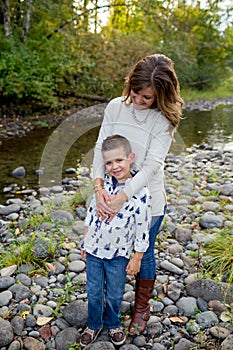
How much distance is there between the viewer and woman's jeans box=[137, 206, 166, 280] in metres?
2.14

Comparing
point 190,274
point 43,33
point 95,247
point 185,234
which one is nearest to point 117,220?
point 95,247

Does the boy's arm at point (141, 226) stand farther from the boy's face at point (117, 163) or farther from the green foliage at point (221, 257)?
the green foliage at point (221, 257)

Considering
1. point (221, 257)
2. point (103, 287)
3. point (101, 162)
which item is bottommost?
point (221, 257)

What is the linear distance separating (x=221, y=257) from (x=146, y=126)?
1303mm

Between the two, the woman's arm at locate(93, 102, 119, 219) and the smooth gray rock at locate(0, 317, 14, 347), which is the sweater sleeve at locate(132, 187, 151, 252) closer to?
the woman's arm at locate(93, 102, 119, 219)

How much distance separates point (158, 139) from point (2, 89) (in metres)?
7.14

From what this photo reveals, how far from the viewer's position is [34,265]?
2.81 metres

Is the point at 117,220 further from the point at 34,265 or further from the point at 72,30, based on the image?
the point at 72,30

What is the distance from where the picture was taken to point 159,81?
1.89m

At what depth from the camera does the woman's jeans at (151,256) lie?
7.01 feet

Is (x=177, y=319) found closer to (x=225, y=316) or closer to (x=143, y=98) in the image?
(x=225, y=316)

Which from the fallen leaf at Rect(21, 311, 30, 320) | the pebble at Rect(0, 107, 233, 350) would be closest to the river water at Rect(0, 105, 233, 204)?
the pebble at Rect(0, 107, 233, 350)

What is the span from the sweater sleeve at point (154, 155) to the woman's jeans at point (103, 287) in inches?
17.1

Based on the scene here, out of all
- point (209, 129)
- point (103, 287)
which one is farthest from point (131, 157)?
point (209, 129)
